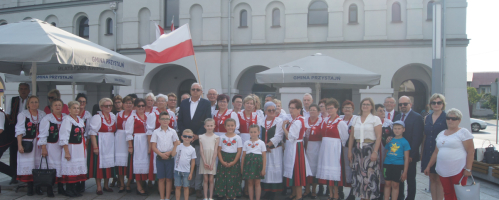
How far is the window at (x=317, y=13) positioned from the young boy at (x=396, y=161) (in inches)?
401

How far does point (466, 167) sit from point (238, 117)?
11.9ft

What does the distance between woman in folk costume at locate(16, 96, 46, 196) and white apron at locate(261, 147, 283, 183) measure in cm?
413

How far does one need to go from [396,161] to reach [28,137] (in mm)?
6277

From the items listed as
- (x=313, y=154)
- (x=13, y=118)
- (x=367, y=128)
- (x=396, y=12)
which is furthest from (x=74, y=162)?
(x=396, y=12)

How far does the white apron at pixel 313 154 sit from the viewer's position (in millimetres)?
5824

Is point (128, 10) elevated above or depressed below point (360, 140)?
above

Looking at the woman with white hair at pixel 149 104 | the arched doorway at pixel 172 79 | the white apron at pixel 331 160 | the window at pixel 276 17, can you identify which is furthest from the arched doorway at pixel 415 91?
the woman with white hair at pixel 149 104

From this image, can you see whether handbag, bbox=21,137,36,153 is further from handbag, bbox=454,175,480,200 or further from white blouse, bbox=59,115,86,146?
handbag, bbox=454,175,480,200

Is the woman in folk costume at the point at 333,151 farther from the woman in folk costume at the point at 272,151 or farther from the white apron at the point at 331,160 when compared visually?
the woman in folk costume at the point at 272,151

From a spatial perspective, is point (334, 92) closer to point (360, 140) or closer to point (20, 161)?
point (360, 140)

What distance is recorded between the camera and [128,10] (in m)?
16.0

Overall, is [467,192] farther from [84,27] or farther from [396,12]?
[84,27]

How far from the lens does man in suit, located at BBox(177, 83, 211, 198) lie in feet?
19.4

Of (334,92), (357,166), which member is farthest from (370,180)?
(334,92)
